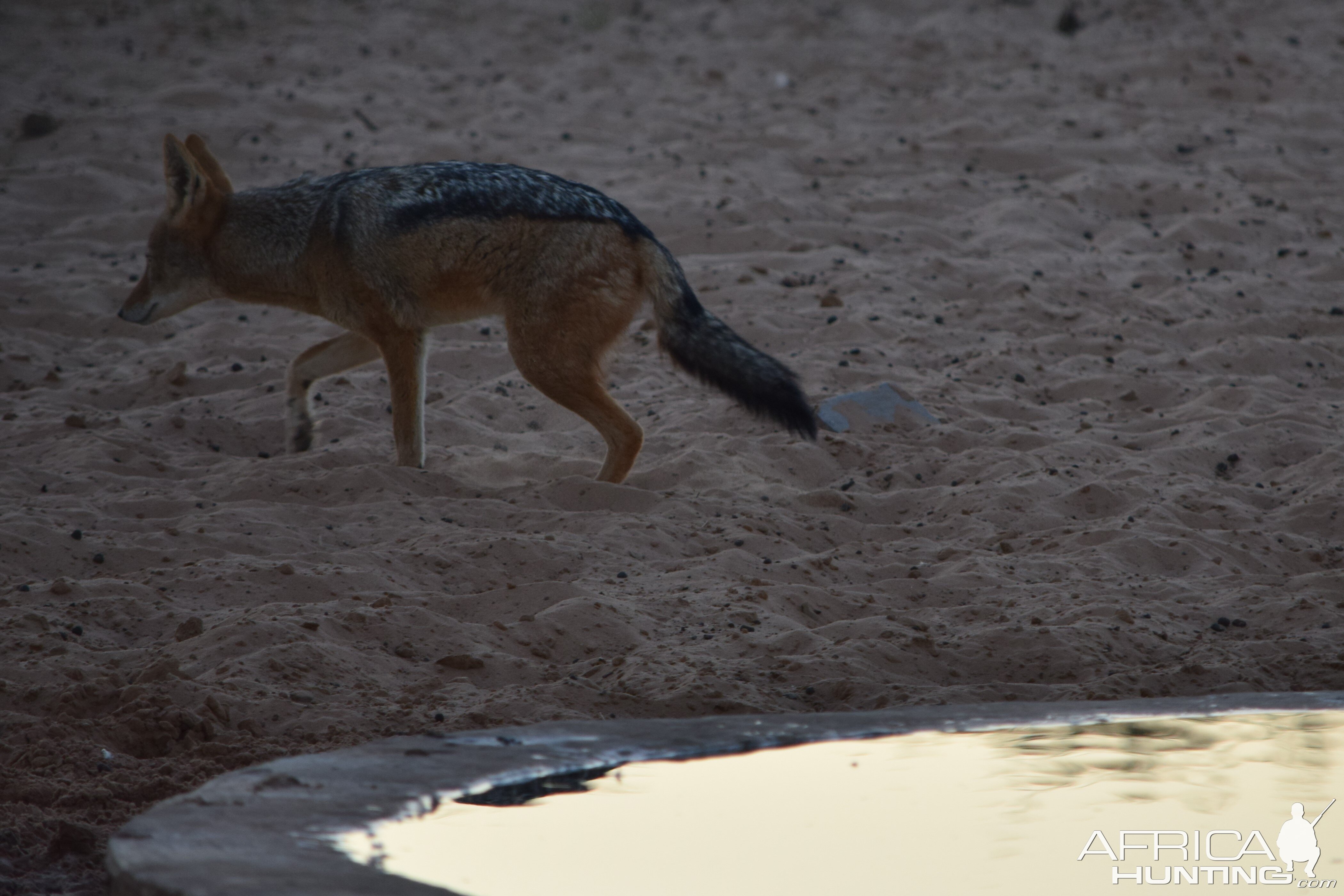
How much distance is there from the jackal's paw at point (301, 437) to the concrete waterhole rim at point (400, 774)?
3455 mm

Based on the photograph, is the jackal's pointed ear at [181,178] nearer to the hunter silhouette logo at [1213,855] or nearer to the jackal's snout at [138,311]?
the jackal's snout at [138,311]

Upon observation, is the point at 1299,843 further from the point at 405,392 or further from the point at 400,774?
the point at 405,392

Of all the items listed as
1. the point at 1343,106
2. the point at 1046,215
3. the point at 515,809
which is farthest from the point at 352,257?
the point at 1343,106

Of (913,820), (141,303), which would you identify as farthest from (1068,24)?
(913,820)

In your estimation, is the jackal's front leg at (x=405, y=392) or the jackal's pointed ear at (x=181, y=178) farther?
the jackal's pointed ear at (x=181, y=178)

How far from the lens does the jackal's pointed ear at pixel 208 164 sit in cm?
657

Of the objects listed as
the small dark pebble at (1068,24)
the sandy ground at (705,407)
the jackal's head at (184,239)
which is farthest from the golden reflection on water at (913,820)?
the small dark pebble at (1068,24)

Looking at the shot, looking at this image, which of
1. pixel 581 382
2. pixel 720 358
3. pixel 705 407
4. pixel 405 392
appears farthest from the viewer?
pixel 705 407

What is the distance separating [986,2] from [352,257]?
10.5 m

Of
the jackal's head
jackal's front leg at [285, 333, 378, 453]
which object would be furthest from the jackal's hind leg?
the jackal's head

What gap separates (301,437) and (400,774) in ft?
12.5

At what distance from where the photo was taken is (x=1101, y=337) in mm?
7977

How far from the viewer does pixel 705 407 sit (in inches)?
279

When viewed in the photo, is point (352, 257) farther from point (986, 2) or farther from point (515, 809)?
point (986, 2)
